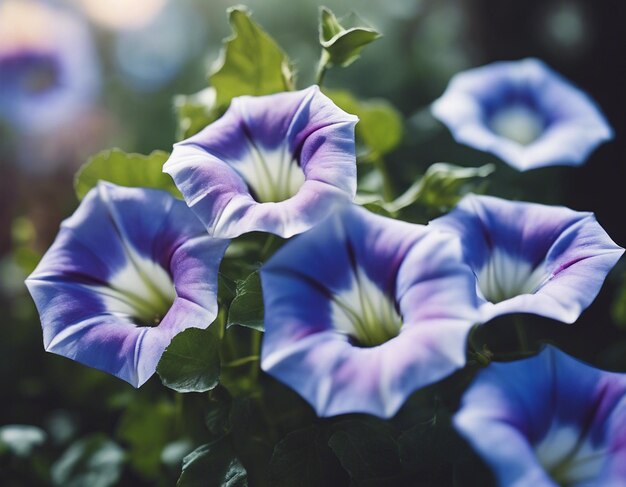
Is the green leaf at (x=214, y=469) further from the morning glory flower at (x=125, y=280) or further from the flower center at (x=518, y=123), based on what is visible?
the flower center at (x=518, y=123)

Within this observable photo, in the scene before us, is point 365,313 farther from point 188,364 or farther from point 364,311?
point 188,364

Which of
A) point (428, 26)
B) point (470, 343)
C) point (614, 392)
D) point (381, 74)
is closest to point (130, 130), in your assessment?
point (381, 74)

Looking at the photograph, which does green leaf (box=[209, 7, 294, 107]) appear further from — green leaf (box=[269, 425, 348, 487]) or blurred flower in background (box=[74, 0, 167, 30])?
blurred flower in background (box=[74, 0, 167, 30])

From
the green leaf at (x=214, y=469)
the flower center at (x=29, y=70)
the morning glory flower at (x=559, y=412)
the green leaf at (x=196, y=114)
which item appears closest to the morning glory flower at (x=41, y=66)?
the flower center at (x=29, y=70)

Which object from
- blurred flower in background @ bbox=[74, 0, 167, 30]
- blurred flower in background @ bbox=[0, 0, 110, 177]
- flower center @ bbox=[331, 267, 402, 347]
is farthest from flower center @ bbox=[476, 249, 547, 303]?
blurred flower in background @ bbox=[74, 0, 167, 30]

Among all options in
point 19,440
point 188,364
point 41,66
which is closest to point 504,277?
point 188,364

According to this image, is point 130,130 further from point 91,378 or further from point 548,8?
point 548,8
